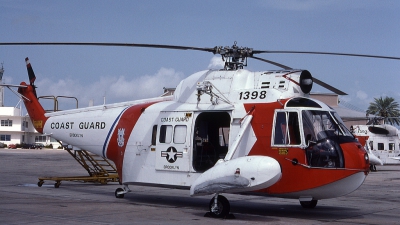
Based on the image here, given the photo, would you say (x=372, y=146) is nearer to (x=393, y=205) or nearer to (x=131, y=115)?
(x=393, y=205)

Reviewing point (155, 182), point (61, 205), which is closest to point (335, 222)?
point (155, 182)

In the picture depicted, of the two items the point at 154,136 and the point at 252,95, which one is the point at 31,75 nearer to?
the point at 154,136

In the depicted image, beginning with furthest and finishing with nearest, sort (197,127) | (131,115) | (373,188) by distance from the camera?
(373,188), (131,115), (197,127)

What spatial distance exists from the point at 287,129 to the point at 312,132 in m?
0.56

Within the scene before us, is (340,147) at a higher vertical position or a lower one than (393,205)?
higher

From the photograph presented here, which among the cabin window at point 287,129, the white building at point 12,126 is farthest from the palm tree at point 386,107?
the cabin window at point 287,129

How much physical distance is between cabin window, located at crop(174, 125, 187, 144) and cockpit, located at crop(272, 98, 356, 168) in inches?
98.4

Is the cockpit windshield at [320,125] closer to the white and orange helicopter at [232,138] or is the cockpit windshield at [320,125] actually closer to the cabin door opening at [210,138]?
the white and orange helicopter at [232,138]

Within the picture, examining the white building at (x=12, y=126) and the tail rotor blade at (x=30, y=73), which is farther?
the white building at (x=12, y=126)

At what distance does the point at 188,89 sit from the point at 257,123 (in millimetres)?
2463

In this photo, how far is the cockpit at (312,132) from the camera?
11.5m

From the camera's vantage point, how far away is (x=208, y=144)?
1398 centimetres

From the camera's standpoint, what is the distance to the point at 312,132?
38.3 ft

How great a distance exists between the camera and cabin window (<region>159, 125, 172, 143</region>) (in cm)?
1391
